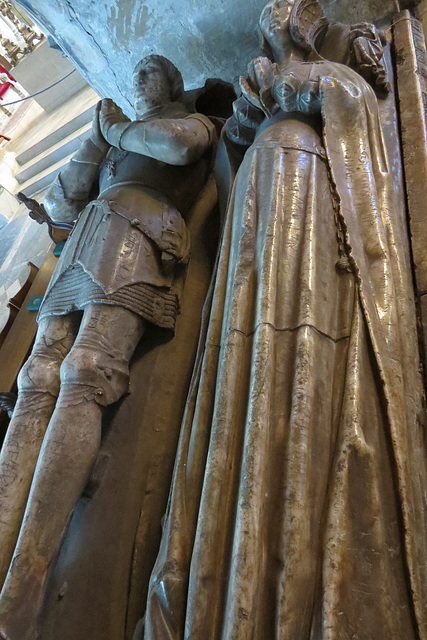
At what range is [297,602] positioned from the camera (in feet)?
3.03

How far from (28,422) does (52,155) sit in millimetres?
6098

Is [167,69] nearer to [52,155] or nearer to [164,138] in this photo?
[164,138]

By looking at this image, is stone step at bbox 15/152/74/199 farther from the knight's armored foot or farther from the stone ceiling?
the knight's armored foot

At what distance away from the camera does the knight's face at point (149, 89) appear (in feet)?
7.92

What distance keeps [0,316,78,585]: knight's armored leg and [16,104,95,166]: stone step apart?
5.78m

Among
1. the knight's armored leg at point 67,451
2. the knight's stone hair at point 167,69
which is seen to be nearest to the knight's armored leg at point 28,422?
the knight's armored leg at point 67,451

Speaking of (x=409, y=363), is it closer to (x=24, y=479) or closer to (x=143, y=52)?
(x=24, y=479)

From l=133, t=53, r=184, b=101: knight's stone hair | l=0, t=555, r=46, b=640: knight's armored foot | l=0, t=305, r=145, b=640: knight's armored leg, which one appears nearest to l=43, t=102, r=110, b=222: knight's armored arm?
l=133, t=53, r=184, b=101: knight's stone hair

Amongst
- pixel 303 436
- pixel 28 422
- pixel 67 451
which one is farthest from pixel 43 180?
pixel 303 436

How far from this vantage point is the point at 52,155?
6.86 m

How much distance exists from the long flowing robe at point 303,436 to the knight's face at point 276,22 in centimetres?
82

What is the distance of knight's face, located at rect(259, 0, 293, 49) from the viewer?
2.12 meters

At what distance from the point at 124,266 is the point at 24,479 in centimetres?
82

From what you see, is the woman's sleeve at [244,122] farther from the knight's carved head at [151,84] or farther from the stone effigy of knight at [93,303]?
the knight's carved head at [151,84]
